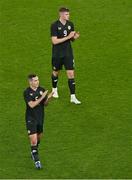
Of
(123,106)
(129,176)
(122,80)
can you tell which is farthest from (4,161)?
(122,80)

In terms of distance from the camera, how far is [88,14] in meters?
27.3

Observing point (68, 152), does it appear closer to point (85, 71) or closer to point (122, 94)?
point (122, 94)

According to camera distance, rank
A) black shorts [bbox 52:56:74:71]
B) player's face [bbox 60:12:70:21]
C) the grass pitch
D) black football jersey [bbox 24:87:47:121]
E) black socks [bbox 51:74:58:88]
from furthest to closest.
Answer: black socks [bbox 51:74:58:88]
black shorts [bbox 52:56:74:71]
player's face [bbox 60:12:70:21]
the grass pitch
black football jersey [bbox 24:87:47:121]

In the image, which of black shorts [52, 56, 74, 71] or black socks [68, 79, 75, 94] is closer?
black shorts [52, 56, 74, 71]

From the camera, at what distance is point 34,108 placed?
693 inches

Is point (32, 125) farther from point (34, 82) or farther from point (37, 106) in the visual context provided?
point (34, 82)

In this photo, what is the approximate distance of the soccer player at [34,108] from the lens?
17391 millimetres

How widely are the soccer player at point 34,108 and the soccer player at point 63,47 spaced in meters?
3.54

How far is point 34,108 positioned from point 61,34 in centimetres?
412

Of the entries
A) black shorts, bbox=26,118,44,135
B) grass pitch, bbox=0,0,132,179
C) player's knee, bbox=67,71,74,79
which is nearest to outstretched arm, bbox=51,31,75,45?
player's knee, bbox=67,71,74,79

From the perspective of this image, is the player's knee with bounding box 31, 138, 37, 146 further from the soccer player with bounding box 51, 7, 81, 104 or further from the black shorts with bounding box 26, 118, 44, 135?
the soccer player with bounding box 51, 7, 81, 104

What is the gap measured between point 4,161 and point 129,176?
3.36 metres

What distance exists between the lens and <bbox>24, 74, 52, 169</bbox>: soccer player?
57.1 ft

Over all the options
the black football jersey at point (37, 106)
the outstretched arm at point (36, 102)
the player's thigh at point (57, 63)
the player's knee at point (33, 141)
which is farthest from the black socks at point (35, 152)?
the player's thigh at point (57, 63)
